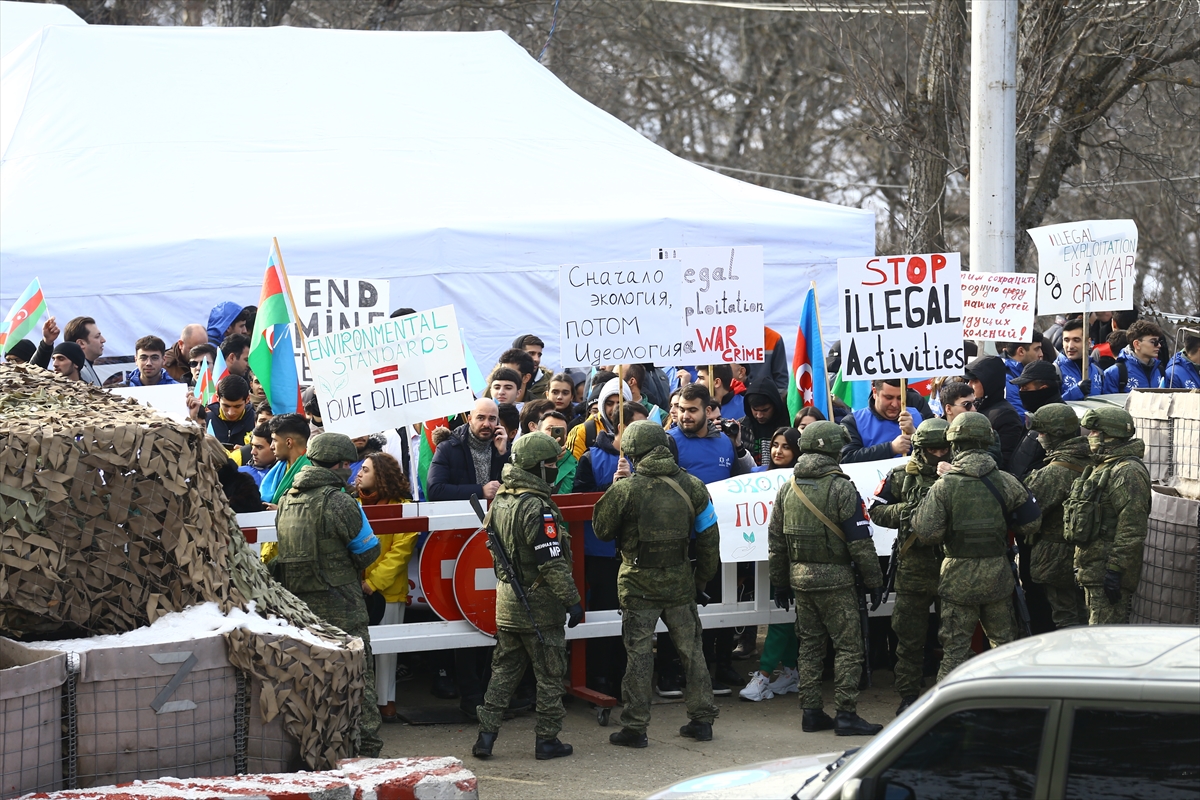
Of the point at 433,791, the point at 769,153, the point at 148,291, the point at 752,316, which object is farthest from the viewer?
the point at 769,153

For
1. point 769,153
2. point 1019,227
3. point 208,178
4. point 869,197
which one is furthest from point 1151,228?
point 208,178

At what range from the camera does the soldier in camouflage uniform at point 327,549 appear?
693 centimetres

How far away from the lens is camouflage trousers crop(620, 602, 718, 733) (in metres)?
7.29

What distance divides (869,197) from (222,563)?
87.5ft

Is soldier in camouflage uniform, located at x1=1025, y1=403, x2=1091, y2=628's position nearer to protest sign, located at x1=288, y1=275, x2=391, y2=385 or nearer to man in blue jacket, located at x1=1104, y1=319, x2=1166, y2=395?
protest sign, located at x1=288, y1=275, x2=391, y2=385

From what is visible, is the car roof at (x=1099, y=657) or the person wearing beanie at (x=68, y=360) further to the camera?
the person wearing beanie at (x=68, y=360)

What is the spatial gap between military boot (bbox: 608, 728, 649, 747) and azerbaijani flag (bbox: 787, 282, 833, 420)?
368 centimetres

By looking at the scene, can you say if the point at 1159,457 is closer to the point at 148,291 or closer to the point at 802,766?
the point at 802,766

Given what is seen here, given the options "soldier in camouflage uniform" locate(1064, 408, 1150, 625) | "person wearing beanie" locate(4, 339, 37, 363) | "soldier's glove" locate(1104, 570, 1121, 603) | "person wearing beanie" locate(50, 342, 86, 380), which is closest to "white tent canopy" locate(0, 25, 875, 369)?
"person wearing beanie" locate(4, 339, 37, 363)

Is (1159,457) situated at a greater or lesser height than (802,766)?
greater

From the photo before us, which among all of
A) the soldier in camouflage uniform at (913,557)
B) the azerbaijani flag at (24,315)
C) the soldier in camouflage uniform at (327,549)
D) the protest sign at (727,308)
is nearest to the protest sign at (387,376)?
the soldier in camouflage uniform at (327,549)

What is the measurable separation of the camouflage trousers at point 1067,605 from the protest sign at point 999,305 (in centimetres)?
364

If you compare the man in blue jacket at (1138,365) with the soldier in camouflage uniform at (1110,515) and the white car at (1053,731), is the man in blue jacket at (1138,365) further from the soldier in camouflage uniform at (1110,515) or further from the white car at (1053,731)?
the white car at (1053,731)

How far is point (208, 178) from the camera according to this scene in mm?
15516
